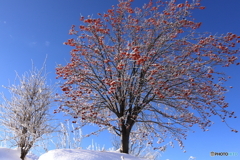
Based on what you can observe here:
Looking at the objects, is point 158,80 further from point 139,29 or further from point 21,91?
point 21,91

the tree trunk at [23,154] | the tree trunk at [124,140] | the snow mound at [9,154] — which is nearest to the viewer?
the tree trunk at [124,140]

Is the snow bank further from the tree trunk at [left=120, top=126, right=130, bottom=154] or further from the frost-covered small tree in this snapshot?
the tree trunk at [left=120, top=126, right=130, bottom=154]

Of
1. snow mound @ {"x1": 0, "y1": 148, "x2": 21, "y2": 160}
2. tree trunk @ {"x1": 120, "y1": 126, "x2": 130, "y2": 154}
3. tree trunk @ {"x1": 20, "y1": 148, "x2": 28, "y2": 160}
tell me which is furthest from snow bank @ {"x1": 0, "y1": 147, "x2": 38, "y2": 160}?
tree trunk @ {"x1": 120, "y1": 126, "x2": 130, "y2": 154}

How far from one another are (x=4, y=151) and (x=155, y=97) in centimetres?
832

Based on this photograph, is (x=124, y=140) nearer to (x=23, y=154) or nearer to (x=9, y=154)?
(x=23, y=154)

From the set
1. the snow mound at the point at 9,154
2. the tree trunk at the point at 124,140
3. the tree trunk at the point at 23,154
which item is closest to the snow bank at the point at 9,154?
the snow mound at the point at 9,154

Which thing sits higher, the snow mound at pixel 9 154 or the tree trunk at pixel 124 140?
the tree trunk at pixel 124 140

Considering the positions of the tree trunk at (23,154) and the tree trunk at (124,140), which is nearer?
the tree trunk at (124,140)

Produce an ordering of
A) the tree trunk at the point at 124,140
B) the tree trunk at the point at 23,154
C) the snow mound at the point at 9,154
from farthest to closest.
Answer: the tree trunk at the point at 23,154 < the snow mound at the point at 9,154 < the tree trunk at the point at 124,140

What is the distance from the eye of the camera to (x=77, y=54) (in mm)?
9352

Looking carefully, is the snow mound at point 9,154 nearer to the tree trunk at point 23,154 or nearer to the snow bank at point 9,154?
the snow bank at point 9,154

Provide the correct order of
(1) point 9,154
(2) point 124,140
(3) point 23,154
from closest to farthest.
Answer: (2) point 124,140 < (1) point 9,154 < (3) point 23,154

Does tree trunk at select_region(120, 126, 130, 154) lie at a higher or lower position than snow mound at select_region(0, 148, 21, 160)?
higher

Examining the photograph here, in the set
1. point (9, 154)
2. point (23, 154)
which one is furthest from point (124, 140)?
point (9, 154)
